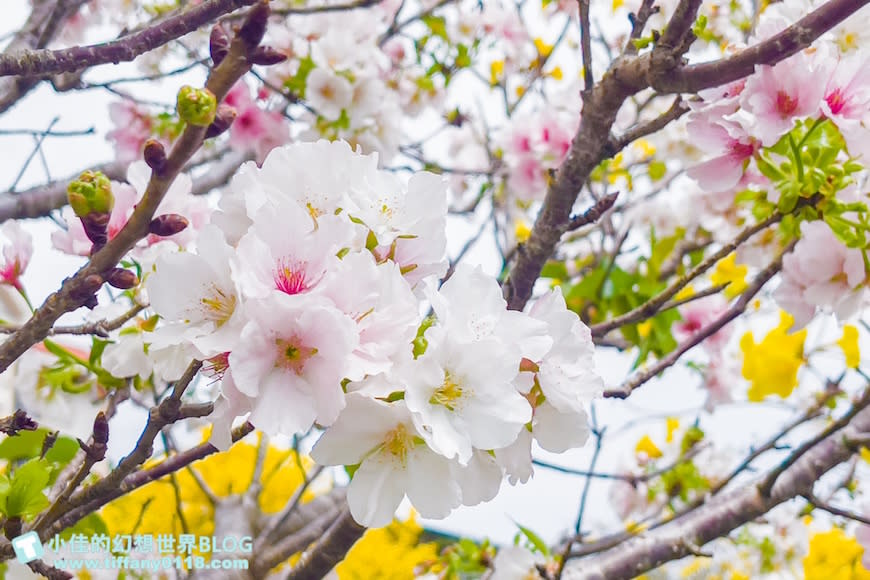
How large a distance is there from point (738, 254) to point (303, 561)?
0.93 m

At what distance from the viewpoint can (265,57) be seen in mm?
448

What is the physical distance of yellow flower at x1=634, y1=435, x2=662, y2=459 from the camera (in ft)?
8.23

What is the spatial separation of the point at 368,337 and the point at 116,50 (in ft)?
1.17

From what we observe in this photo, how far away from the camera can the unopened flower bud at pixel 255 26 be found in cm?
42

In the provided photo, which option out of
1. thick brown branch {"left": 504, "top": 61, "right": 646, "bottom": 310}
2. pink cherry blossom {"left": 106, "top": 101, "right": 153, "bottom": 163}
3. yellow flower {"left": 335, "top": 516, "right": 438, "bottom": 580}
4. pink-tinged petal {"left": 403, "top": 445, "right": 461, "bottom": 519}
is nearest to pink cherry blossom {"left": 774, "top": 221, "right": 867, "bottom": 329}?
thick brown branch {"left": 504, "top": 61, "right": 646, "bottom": 310}

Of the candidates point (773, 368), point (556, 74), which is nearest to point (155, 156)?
point (773, 368)

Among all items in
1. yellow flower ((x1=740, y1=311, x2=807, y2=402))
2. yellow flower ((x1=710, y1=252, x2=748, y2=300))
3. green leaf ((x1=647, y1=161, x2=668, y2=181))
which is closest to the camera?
yellow flower ((x1=740, y1=311, x2=807, y2=402))

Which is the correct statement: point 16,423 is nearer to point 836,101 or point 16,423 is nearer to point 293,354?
point 293,354

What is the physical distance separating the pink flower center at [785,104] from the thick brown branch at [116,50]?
23.4 inches

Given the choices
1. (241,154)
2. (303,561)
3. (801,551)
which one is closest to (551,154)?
(241,154)

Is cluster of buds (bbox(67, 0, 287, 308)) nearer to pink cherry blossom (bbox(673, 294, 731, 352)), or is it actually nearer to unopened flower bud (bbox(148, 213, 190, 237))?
unopened flower bud (bbox(148, 213, 190, 237))

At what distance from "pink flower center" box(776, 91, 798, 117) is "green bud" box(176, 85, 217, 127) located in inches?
26.4

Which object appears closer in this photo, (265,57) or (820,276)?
(265,57)

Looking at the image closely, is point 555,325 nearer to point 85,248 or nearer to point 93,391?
point 85,248
